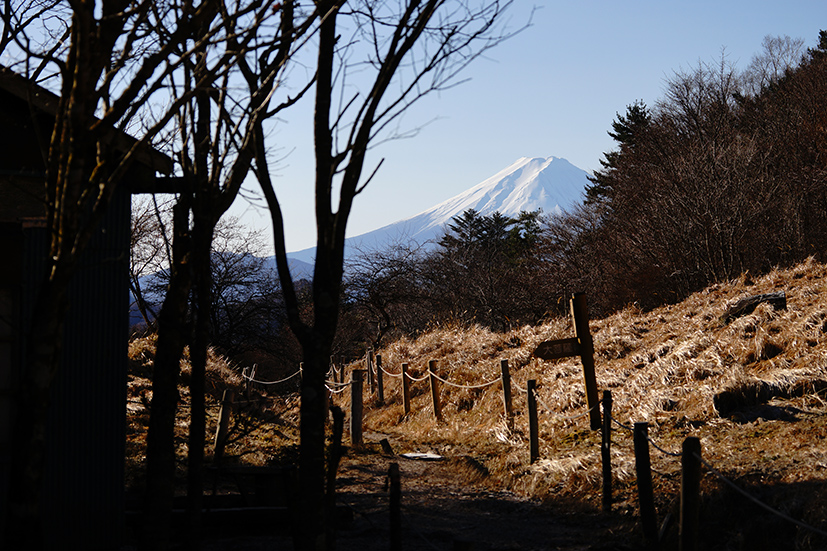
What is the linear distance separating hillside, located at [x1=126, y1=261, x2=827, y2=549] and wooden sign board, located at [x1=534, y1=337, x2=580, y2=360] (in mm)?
740

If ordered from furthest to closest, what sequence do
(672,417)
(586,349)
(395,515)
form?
(586,349) → (672,417) → (395,515)

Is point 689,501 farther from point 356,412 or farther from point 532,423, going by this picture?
point 356,412

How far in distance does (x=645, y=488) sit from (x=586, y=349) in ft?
13.0

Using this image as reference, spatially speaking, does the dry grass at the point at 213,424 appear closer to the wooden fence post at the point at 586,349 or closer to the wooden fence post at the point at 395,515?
the wooden fence post at the point at 395,515

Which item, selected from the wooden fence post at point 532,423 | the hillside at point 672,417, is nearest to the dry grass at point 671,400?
the hillside at point 672,417

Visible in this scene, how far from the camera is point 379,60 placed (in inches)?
181

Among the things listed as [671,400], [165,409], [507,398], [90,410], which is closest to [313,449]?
[165,409]

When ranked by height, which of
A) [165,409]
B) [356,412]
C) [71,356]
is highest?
[71,356]

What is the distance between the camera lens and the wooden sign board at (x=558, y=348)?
8672 millimetres


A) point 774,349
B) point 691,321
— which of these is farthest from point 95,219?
point 691,321

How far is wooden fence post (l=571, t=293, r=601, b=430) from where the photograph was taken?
9023mm

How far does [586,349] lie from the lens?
29.6ft

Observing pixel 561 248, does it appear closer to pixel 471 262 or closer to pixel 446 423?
pixel 471 262

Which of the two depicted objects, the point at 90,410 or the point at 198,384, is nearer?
the point at 198,384
